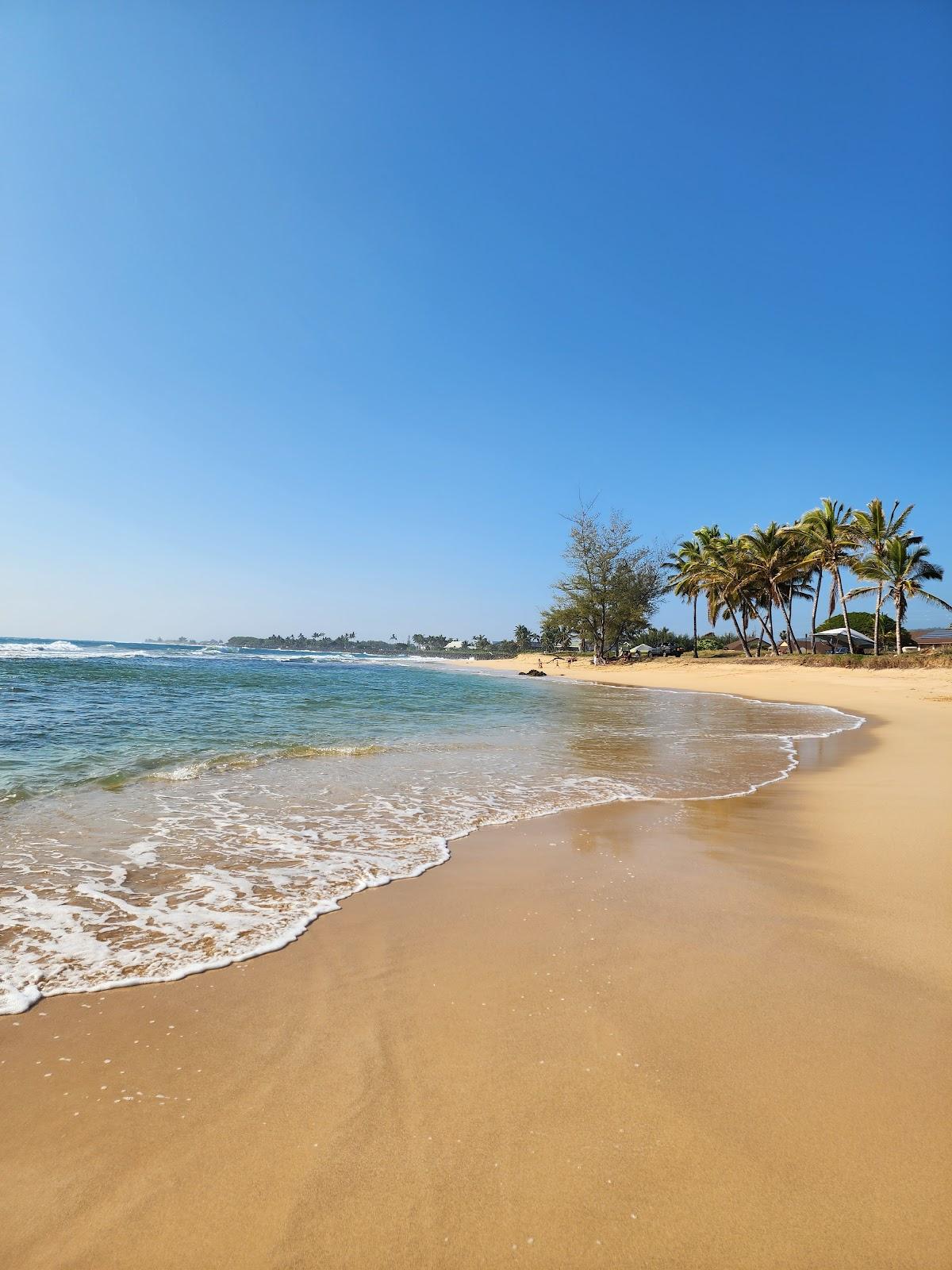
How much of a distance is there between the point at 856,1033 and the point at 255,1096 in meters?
2.20

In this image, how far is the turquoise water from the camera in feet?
10.8

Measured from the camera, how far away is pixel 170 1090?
2.03m

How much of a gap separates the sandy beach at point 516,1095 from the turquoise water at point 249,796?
52 centimetres

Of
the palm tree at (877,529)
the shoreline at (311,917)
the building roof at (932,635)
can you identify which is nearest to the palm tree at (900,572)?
the palm tree at (877,529)

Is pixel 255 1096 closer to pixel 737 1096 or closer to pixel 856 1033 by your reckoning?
pixel 737 1096

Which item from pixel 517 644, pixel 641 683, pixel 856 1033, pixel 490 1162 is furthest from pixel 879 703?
pixel 517 644

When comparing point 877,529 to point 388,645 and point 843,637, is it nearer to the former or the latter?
point 843,637

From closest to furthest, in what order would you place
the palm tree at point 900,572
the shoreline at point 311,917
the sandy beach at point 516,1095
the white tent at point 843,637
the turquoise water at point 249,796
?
the sandy beach at point 516,1095
the shoreline at point 311,917
the turquoise water at point 249,796
the palm tree at point 900,572
the white tent at point 843,637

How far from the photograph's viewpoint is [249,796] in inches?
250

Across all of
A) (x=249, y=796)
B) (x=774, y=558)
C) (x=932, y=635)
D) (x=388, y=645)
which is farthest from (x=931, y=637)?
(x=388, y=645)

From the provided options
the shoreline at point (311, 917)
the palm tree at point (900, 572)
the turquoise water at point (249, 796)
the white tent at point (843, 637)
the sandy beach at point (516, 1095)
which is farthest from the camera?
the white tent at point (843, 637)

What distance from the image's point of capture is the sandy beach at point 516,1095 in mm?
1504

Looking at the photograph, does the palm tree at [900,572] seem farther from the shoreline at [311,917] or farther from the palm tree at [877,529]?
the shoreline at [311,917]

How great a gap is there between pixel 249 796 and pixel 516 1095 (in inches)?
200
